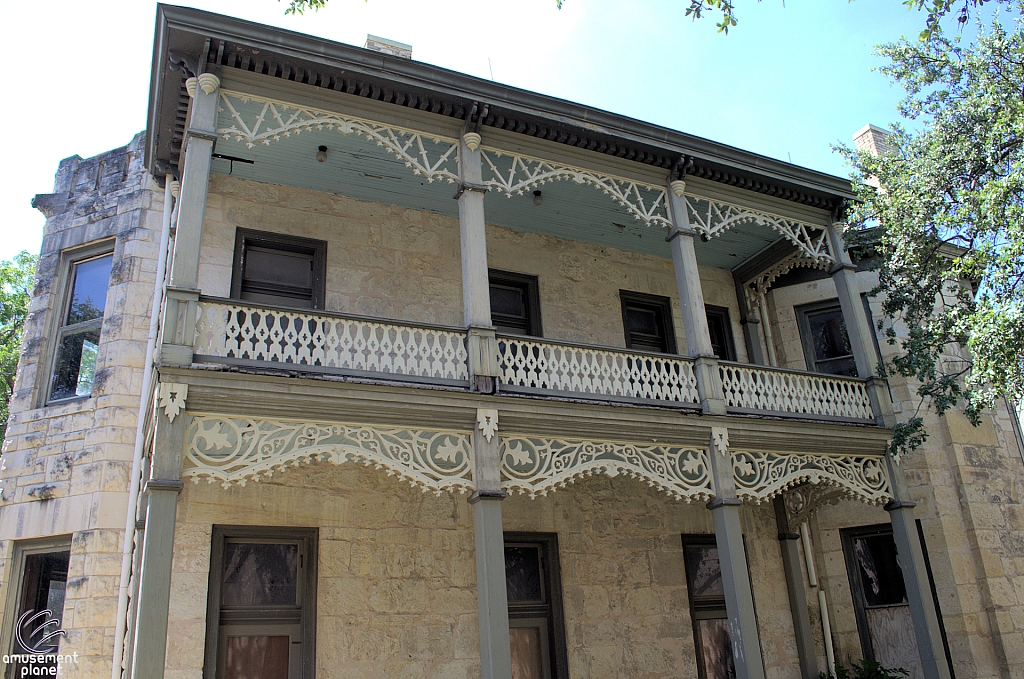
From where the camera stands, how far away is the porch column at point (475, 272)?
8.59m

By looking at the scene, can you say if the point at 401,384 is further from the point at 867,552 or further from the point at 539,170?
the point at 867,552

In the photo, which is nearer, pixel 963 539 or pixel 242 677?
pixel 242 677

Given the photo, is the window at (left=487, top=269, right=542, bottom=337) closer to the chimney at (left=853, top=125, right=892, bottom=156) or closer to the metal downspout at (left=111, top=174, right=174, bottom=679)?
the metal downspout at (left=111, top=174, right=174, bottom=679)

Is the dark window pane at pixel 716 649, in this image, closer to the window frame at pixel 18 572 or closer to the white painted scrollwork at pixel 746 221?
the white painted scrollwork at pixel 746 221

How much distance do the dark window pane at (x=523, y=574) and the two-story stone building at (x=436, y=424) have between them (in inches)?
1.8

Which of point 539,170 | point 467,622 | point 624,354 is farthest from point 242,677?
point 539,170

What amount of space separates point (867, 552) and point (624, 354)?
607 centimetres

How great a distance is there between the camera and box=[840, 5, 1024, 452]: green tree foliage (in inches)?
344

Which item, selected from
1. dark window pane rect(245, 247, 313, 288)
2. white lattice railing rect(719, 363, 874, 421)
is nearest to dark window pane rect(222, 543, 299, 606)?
dark window pane rect(245, 247, 313, 288)

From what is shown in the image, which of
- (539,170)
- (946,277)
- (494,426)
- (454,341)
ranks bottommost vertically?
(494,426)

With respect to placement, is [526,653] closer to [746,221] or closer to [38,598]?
[38,598]

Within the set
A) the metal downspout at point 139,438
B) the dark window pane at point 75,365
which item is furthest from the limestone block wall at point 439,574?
the dark window pane at point 75,365

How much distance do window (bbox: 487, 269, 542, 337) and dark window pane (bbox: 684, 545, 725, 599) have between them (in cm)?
410

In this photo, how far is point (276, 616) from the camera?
28.6ft
